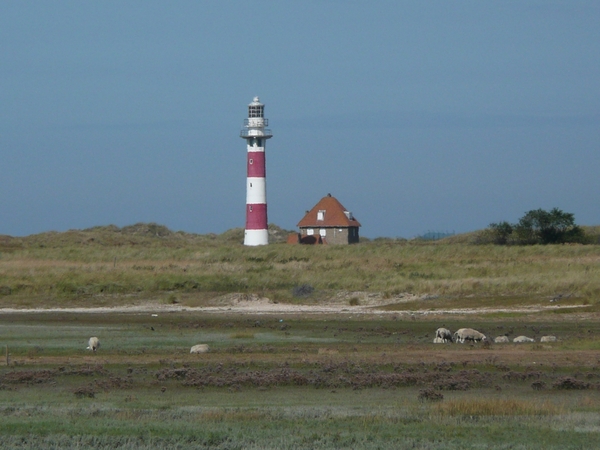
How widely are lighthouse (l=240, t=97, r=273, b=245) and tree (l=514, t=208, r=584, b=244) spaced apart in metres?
18.9

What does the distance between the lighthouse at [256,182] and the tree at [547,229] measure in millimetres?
18870

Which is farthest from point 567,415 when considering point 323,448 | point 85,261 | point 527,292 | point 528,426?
point 85,261

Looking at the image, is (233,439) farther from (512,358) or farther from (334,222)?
(334,222)

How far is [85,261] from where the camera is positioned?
198 feet

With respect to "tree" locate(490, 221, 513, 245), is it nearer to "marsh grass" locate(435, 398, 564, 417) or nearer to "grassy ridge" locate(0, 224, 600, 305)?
"grassy ridge" locate(0, 224, 600, 305)

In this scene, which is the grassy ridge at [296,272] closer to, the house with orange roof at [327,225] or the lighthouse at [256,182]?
the lighthouse at [256,182]

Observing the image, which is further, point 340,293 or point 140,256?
point 140,256

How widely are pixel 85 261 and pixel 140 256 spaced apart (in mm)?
4099

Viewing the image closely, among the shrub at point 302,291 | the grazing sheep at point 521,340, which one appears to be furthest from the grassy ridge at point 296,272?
the grazing sheep at point 521,340

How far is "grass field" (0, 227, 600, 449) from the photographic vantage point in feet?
49.4

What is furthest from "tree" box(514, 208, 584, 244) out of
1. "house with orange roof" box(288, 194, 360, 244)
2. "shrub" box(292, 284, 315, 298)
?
"shrub" box(292, 284, 315, 298)

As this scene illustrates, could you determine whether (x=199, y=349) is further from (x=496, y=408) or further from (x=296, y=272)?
(x=296, y=272)

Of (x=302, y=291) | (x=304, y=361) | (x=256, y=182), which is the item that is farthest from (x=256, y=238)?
(x=304, y=361)

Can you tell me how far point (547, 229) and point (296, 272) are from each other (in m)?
24.6
